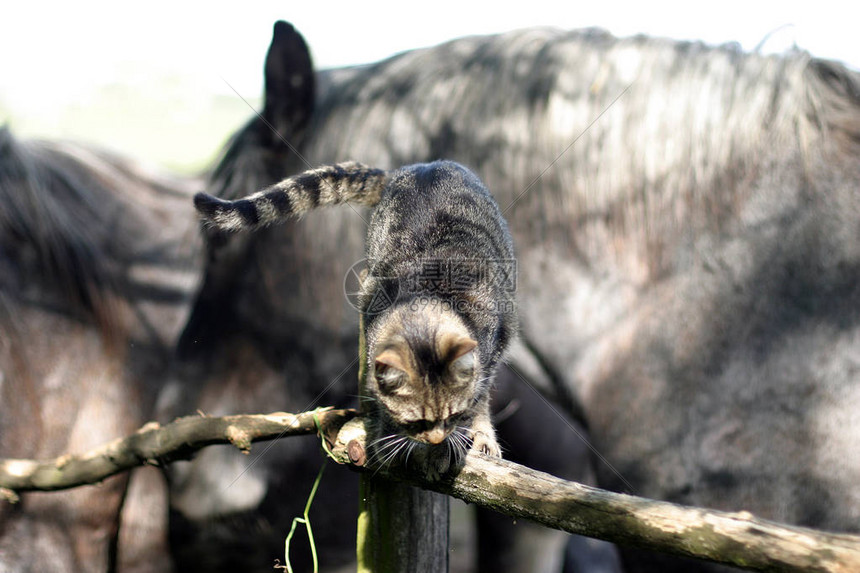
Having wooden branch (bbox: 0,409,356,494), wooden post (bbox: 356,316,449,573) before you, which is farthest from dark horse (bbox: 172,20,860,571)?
wooden post (bbox: 356,316,449,573)

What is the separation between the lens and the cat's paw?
1267 millimetres

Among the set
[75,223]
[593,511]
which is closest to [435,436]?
[593,511]

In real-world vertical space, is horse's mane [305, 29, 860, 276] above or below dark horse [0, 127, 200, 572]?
above

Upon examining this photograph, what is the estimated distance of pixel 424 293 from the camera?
1.39 metres

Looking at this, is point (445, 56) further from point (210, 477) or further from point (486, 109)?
point (210, 477)

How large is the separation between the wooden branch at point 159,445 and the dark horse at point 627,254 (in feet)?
2.57

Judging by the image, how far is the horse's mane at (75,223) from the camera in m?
2.28

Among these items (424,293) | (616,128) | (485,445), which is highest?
(616,128)

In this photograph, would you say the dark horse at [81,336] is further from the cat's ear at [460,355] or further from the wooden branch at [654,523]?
the wooden branch at [654,523]

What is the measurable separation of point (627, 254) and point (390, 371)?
3.43ft
